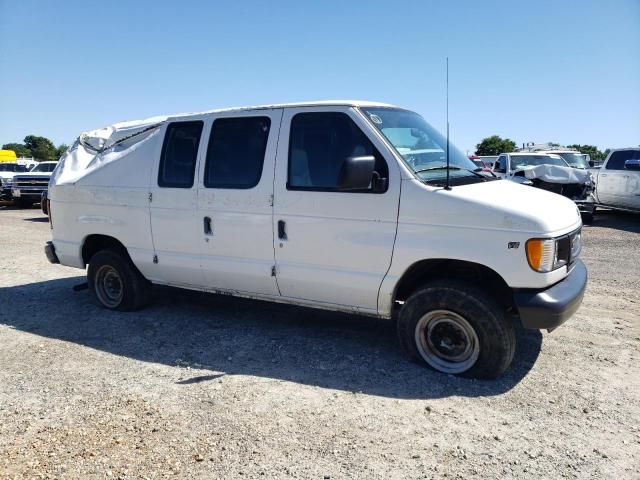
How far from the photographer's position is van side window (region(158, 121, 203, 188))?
17.2 ft

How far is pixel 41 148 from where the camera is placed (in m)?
92.1

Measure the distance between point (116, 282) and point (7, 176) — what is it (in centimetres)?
2065

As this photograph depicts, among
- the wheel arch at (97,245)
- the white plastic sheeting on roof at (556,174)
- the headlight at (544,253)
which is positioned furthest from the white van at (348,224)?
the white plastic sheeting on roof at (556,174)

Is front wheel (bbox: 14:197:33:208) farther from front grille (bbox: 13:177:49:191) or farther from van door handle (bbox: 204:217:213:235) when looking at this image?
van door handle (bbox: 204:217:213:235)

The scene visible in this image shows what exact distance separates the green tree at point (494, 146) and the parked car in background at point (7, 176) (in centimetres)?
4892

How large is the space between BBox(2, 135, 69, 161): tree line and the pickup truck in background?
73417mm

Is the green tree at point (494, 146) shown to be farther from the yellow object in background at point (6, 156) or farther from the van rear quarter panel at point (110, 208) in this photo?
the van rear quarter panel at point (110, 208)

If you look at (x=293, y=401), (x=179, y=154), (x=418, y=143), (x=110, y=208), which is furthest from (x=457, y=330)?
(x=110, y=208)

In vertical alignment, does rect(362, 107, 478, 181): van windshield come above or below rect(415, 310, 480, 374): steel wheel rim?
above

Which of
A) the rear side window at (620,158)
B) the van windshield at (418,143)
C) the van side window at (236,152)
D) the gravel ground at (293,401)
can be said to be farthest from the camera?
the rear side window at (620,158)

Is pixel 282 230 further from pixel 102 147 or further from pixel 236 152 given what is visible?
pixel 102 147

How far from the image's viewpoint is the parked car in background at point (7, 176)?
73.4 ft

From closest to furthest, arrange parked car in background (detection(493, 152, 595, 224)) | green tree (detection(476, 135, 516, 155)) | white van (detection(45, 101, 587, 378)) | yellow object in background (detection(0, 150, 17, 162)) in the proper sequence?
white van (detection(45, 101, 587, 378)), parked car in background (detection(493, 152, 595, 224)), yellow object in background (detection(0, 150, 17, 162)), green tree (detection(476, 135, 516, 155))

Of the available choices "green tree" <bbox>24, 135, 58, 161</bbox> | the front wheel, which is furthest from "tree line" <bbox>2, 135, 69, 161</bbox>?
the front wheel
